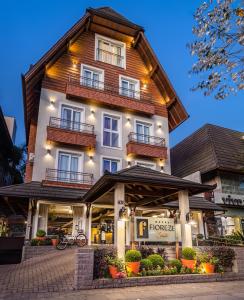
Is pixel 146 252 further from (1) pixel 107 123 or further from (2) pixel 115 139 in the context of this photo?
(1) pixel 107 123

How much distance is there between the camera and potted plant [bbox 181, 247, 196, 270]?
9.39 metres

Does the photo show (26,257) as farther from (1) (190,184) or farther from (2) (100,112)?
(2) (100,112)

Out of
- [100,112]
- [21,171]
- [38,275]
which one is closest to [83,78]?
[100,112]

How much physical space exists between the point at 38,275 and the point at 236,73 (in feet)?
29.4

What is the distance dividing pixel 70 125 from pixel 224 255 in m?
13.1

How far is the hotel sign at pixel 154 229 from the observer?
10.1 metres

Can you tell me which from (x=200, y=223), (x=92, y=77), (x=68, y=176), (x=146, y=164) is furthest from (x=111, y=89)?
(x=200, y=223)

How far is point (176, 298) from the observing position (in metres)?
6.64

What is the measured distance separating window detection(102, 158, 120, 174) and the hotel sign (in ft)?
29.8

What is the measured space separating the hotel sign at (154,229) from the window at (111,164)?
29.8 ft

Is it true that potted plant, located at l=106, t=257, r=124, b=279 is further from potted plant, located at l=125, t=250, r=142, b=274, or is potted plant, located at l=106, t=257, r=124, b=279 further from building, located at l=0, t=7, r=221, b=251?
building, located at l=0, t=7, r=221, b=251

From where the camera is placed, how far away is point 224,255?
9906 millimetres

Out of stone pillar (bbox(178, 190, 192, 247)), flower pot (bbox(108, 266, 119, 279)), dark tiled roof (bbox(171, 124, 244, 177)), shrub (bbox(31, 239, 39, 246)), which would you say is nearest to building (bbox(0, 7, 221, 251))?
shrub (bbox(31, 239, 39, 246))

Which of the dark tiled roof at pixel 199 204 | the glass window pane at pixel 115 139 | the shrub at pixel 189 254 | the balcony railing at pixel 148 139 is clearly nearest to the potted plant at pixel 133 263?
the shrub at pixel 189 254
